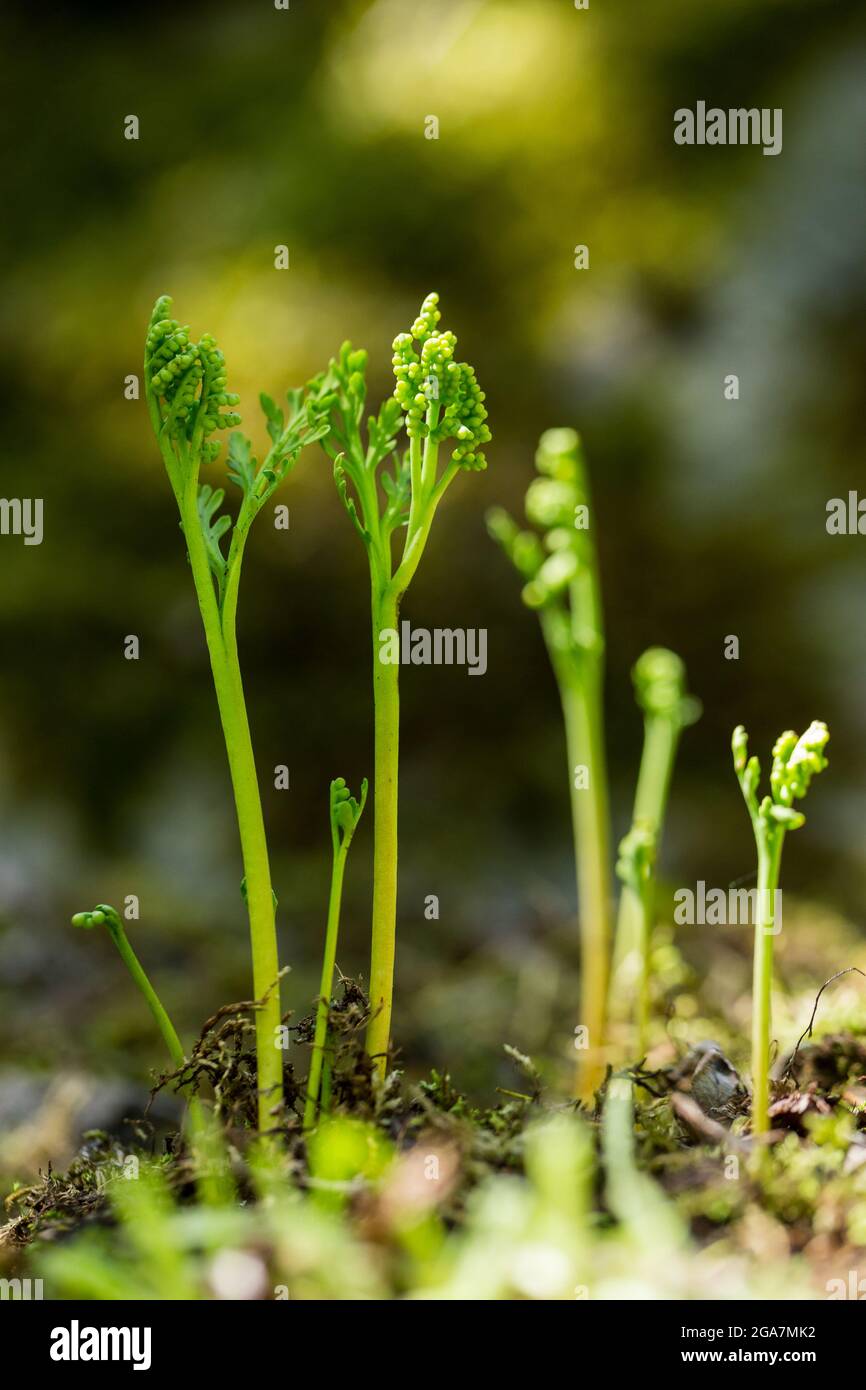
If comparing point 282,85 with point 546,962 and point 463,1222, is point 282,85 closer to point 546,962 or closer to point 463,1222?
point 546,962

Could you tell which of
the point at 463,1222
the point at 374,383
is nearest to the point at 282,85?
the point at 374,383

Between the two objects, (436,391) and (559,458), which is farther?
(559,458)

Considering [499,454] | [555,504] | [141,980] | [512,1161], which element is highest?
[499,454]

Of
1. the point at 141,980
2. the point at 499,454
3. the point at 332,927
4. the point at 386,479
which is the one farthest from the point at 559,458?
the point at 499,454

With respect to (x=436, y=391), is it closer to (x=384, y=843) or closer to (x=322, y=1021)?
(x=384, y=843)

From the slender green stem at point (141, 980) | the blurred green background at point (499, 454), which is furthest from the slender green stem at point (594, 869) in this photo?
the blurred green background at point (499, 454)

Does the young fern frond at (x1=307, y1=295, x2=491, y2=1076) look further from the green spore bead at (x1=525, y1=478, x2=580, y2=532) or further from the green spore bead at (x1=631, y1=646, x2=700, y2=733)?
the green spore bead at (x1=631, y1=646, x2=700, y2=733)
